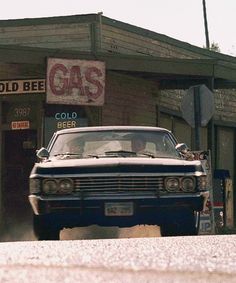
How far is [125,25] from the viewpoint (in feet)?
57.8

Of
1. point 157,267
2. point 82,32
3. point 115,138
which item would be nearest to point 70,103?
point 82,32

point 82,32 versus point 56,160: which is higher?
point 82,32

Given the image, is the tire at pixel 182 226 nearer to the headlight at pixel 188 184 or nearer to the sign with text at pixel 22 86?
the headlight at pixel 188 184

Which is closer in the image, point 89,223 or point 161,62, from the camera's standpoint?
point 89,223

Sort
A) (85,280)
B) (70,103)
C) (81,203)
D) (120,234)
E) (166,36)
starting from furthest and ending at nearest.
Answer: (166,36), (70,103), (120,234), (81,203), (85,280)

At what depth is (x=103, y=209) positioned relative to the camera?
8.45m

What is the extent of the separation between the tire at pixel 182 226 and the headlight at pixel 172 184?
0.33 m

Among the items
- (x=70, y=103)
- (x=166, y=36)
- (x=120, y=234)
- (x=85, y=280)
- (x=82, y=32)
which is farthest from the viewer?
(x=166, y=36)

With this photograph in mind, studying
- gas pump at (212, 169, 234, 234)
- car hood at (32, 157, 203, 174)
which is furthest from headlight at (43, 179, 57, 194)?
gas pump at (212, 169, 234, 234)

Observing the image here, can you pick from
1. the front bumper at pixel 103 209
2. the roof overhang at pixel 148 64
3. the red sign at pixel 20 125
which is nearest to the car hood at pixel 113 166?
the front bumper at pixel 103 209

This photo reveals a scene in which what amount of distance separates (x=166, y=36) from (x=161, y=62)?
427 cm

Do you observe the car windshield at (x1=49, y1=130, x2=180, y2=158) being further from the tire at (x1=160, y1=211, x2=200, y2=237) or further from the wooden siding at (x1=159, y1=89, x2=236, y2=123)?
the wooden siding at (x1=159, y1=89, x2=236, y2=123)

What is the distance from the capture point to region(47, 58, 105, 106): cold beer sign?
572 inches

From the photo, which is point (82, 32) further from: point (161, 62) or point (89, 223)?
point (89, 223)
